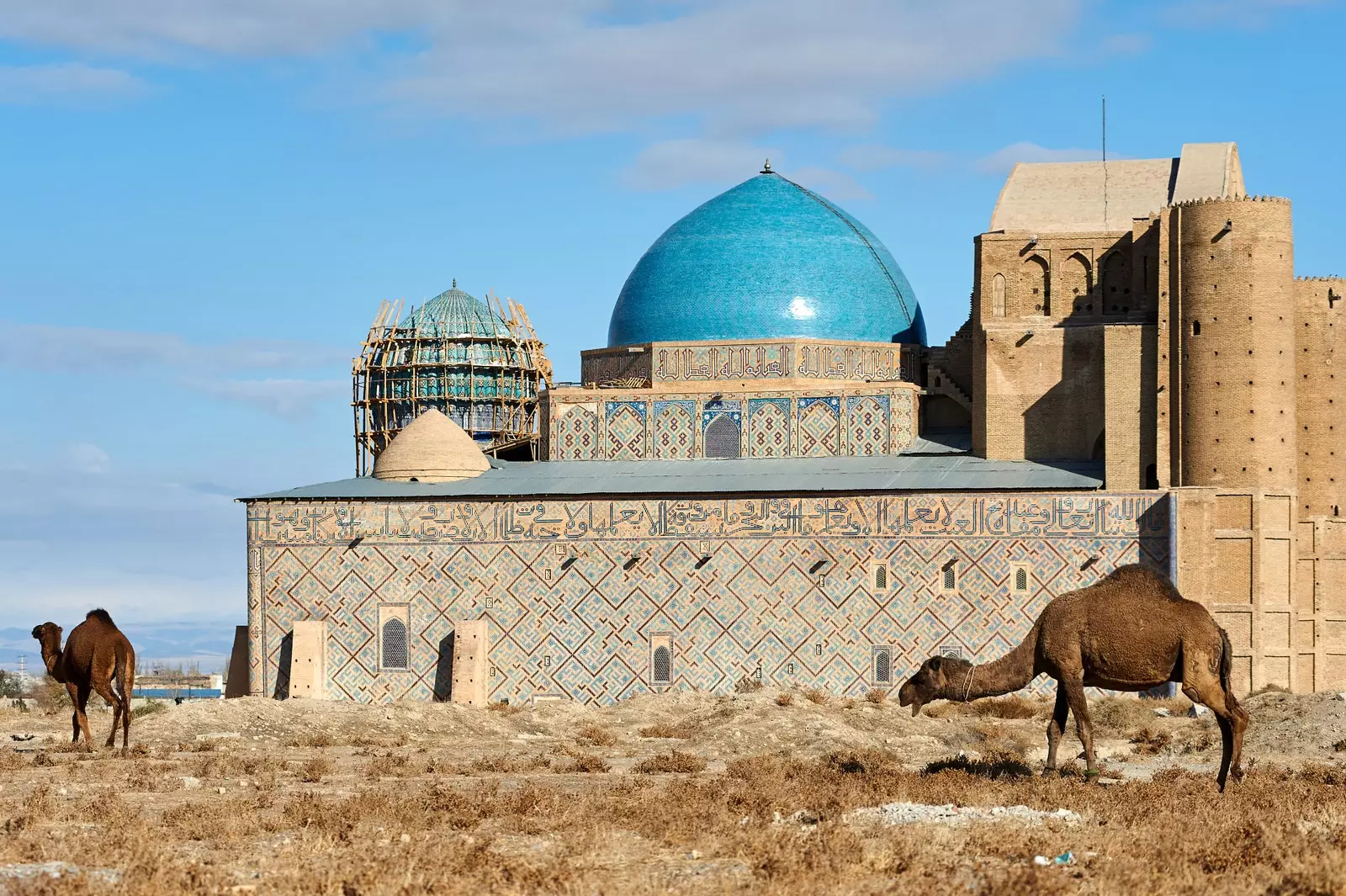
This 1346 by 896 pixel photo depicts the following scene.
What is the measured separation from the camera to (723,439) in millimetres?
38844

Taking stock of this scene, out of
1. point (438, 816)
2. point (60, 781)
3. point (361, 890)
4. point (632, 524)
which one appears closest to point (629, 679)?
point (632, 524)

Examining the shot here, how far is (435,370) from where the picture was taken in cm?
4531

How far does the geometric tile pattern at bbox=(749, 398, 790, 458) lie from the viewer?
38.5m

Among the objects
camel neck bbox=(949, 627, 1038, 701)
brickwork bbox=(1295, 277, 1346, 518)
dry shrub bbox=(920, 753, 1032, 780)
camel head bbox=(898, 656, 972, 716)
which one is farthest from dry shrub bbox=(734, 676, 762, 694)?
camel neck bbox=(949, 627, 1038, 701)

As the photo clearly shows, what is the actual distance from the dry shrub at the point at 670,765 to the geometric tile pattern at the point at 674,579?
1328 cm

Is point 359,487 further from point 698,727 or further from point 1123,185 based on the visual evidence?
point 1123,185

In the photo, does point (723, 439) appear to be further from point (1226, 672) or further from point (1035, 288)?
point (1226, 672)

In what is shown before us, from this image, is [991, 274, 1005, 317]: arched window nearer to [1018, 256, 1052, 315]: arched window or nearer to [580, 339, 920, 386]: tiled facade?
[1018, 256, 1052, 315]: arched window

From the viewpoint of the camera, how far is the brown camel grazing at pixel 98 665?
20609mm

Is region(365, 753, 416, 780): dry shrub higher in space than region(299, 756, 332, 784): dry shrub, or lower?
lower

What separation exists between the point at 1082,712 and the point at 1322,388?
65.0 feet

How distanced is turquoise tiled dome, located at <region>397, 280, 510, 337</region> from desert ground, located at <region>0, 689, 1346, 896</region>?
832 inches

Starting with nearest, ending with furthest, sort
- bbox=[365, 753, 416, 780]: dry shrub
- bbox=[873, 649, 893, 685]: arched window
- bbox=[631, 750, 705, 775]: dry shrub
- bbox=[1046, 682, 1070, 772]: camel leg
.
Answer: bbox=[1046, 682, 1070, 772]: camel leg, bbox=[365, 753, 416, 780]: dry shrub, bbox=[631, 750, 705, 775]: dry shrub, bbox=[873, 649, 893, 685]: arched window

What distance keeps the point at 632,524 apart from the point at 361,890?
24427mm
